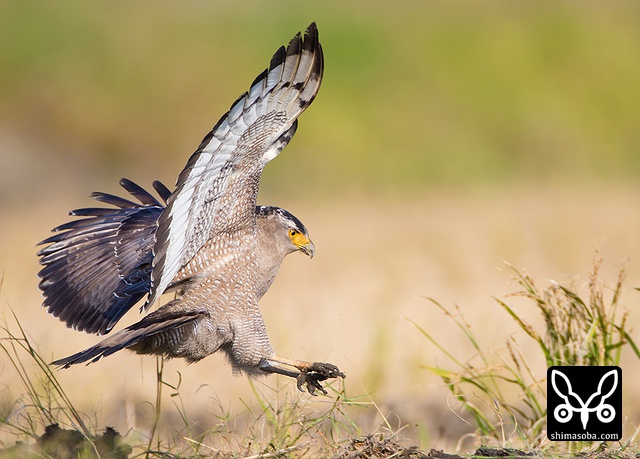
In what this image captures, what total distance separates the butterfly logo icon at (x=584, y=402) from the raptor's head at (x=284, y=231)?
4.43 ft

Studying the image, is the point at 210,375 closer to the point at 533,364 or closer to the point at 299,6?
the point at 533,364

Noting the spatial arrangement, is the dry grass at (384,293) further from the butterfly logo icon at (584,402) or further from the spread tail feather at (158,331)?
the butterfly logo icon at (584,402)

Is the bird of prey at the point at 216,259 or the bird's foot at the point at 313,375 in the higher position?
the bird of prey at the point at 216,259

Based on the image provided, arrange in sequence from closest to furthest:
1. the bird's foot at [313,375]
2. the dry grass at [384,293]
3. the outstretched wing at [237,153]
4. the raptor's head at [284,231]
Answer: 1. the outstretched wing at [237,153]
2. the bird's foot at [313,375]
3. the raptor's head at [284,231]
4. the dry grass at [384,293]

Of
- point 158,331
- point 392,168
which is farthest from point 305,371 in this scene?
point 392,168

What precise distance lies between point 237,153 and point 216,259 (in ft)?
2.01

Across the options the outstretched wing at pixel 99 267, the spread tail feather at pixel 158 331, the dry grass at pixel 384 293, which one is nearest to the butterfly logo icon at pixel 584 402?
the dry grass at pixel 384 293

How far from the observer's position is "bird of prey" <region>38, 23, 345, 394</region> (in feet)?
15.0

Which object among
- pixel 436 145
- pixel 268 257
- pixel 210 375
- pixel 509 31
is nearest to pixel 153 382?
pixel 210 375

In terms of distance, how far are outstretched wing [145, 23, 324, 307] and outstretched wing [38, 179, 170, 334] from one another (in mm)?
596

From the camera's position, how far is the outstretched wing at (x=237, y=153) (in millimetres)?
4512

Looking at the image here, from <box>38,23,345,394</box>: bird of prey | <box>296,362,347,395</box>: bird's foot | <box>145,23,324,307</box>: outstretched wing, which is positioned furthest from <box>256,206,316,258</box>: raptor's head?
<box>296,362,347,395</box>: bird's foot

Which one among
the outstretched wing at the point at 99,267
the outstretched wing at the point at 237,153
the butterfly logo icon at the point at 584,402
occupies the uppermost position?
the outstretched wing at the point at 237,153

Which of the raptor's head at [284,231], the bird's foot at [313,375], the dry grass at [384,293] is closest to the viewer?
the bird's foot at [313,375]
